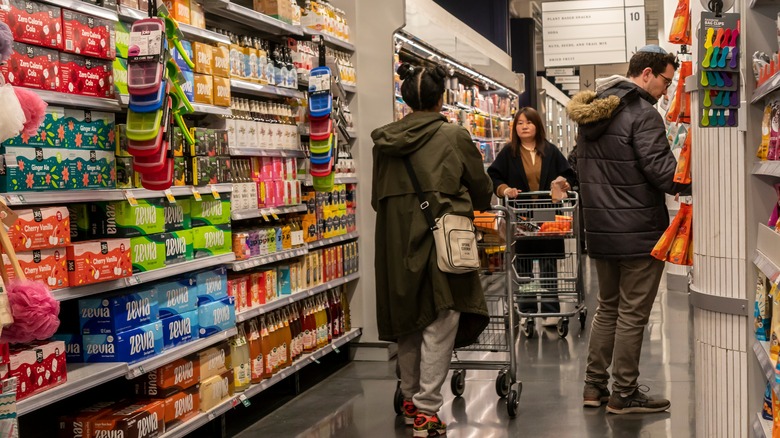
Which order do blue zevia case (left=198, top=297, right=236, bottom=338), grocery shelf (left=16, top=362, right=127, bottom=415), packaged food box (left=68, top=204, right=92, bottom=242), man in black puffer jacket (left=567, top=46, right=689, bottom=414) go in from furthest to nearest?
man in black puffer jacket (left=567, top=46, right=689, bottom=414), blue zevia case (left=198, top=297, right=236, bottom=338), packaged food box (left=68, top=204, right=92, bottom=242), grocery shelf (left=16, top=362, right=127, bottom=415)

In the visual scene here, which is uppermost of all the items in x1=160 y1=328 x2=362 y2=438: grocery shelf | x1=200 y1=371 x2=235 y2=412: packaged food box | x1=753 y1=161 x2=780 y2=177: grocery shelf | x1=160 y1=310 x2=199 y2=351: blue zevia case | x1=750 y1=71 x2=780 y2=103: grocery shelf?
x1=750 y1=71 x2=780 y2=103: grocery shelf

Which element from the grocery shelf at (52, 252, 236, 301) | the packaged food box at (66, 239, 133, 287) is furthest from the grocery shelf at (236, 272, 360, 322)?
the packaged food box at (66, 239, 133, 287)

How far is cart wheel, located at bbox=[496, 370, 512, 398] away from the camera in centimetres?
549

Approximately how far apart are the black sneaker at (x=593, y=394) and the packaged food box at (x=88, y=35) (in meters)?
3.26

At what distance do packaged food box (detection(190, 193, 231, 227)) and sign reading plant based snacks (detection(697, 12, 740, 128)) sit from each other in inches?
101

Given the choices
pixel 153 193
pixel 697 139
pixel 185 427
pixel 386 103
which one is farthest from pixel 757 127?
pixel 386 103

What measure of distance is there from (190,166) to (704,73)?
Result: 98.2 inches

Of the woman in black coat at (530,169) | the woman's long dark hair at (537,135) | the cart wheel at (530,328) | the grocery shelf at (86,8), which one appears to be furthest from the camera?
the cart wheel at (530,328)

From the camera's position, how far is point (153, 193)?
4.16 meters

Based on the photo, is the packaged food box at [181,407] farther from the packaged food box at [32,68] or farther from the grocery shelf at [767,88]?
the grocery shelf at [767,88]

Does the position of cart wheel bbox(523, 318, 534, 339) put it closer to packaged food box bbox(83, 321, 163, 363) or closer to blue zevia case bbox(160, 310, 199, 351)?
blue zevia case bbox(160, 310, 199, 351)

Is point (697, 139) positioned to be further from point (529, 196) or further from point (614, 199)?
point (529, 196)

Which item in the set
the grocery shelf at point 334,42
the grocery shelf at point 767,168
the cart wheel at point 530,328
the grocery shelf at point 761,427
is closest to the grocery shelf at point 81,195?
the grocery shelf at point 334,42

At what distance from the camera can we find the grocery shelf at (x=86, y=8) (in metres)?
3.59
